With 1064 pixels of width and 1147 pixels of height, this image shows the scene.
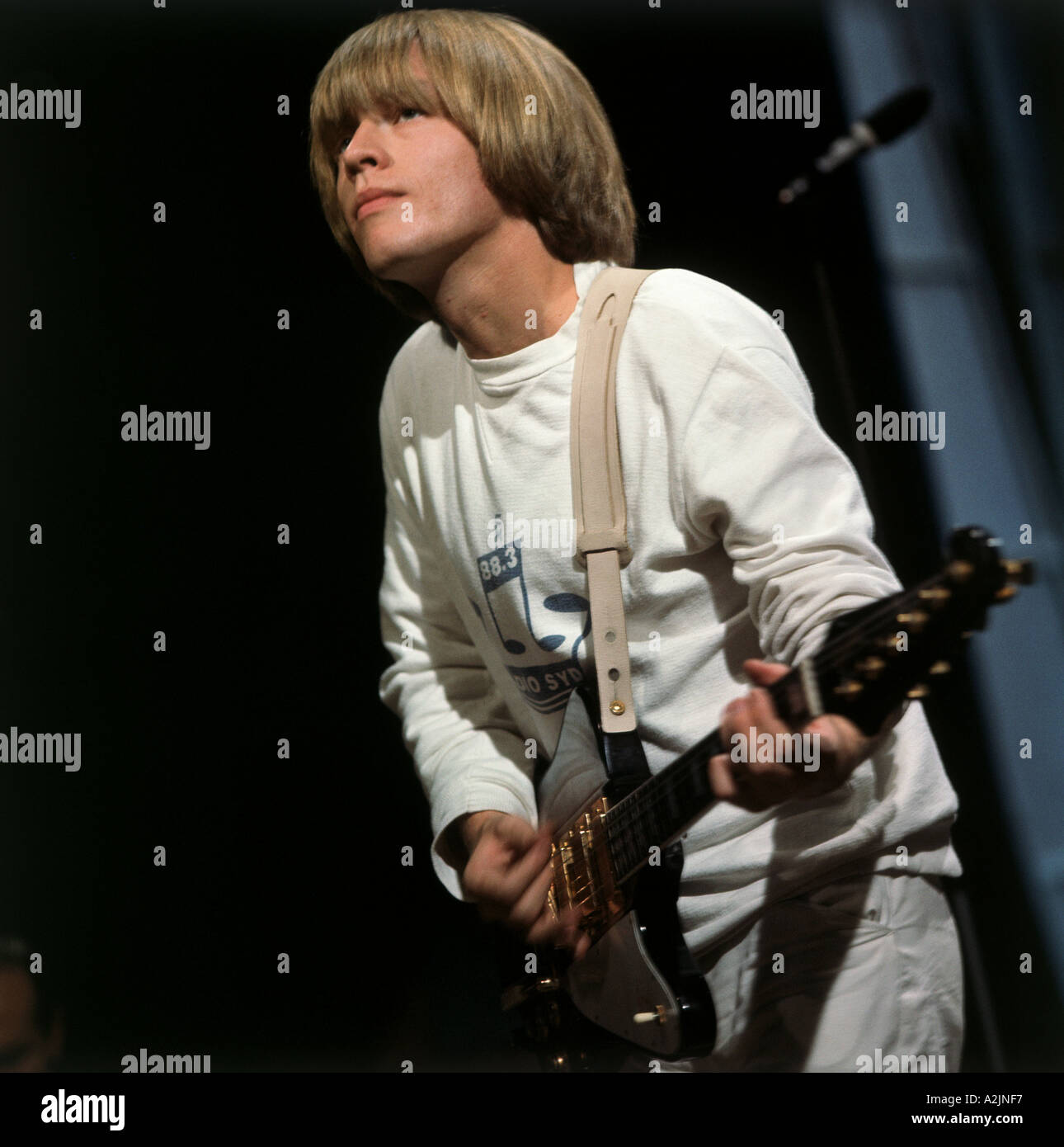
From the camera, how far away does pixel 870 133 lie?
159 centimetres

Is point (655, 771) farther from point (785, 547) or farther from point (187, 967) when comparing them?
point (187, 967)

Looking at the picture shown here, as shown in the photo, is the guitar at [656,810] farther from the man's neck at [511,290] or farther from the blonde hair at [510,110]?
the blonde hair at [510,110]

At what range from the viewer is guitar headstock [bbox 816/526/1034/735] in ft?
3.78

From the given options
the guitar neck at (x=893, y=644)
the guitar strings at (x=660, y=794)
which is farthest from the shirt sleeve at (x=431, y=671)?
the guitar neck at (x=893, y=644)

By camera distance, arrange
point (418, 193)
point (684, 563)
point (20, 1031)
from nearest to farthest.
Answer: point (684, 563), point (418, 193), point (20, 1031)

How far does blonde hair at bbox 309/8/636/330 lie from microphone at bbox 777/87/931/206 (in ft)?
0.78

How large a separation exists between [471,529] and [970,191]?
0.83 m

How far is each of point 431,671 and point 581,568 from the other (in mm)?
372

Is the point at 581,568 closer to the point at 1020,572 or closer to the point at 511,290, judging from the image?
the point at 511,290

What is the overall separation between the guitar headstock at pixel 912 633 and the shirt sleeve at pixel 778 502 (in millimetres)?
87

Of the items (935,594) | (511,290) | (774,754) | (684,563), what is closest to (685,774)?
(774,754)

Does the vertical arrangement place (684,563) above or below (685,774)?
above
